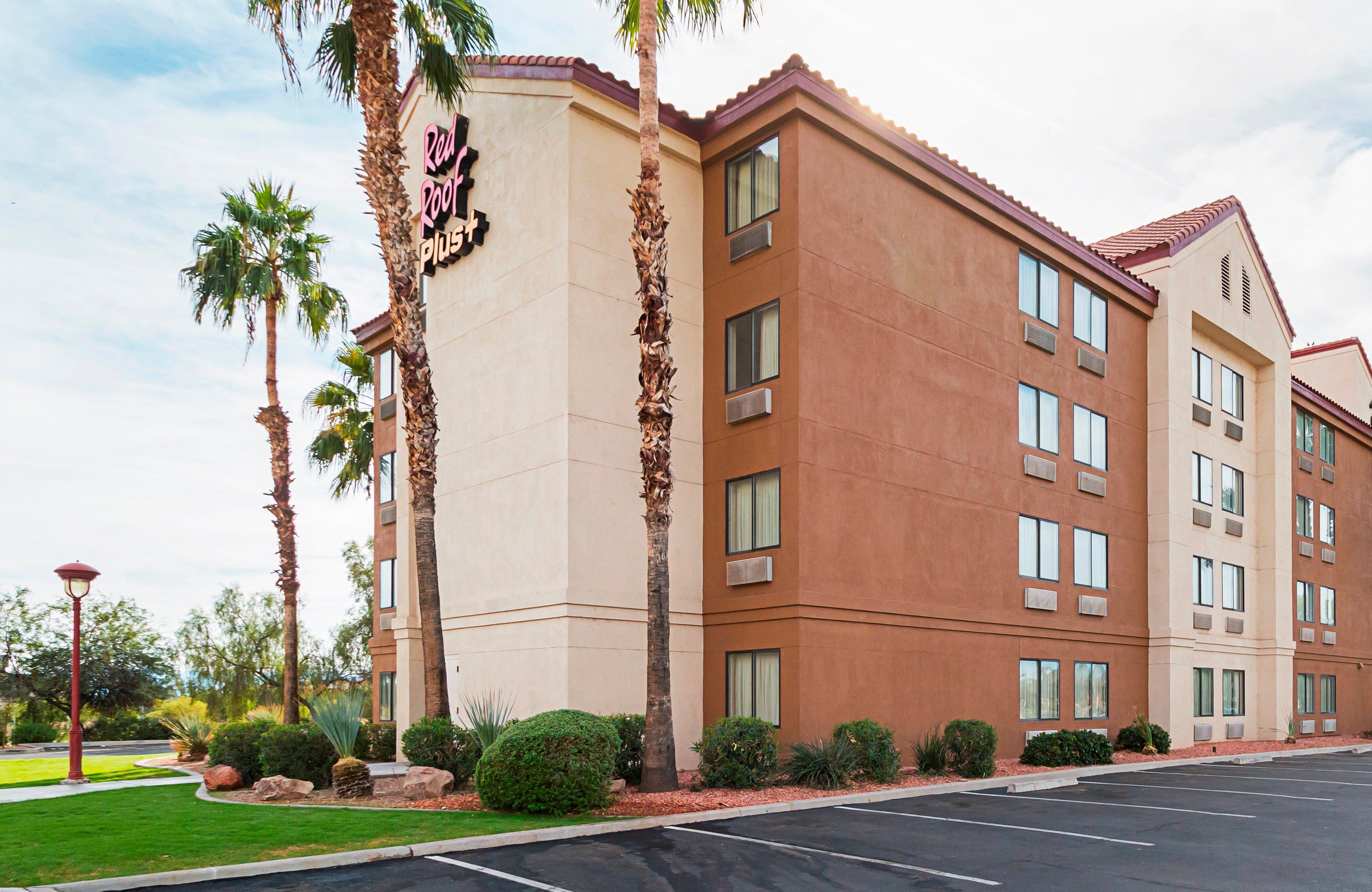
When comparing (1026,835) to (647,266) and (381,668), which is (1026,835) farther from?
(381,668)

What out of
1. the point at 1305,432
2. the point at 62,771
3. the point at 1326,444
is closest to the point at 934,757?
the point at 62,771

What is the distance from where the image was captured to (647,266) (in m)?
15.6

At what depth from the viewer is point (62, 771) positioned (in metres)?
22.5

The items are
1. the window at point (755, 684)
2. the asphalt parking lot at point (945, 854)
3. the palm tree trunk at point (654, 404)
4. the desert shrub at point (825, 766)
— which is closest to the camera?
the asphalt parking lot at point (945, 854)

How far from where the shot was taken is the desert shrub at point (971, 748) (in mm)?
18203

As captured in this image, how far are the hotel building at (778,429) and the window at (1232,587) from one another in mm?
4870

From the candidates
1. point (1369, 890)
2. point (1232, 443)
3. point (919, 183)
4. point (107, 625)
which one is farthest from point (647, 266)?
point (107, 625)

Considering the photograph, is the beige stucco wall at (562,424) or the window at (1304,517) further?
the window at (1304,517)

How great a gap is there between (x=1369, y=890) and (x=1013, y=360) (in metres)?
14.9

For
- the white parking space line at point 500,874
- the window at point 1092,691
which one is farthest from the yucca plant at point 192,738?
the window at point 1092,691

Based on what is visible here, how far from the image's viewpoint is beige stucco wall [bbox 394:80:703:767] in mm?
18094

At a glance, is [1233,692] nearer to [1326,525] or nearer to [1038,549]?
[1326,525]

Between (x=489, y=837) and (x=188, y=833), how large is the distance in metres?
3.46

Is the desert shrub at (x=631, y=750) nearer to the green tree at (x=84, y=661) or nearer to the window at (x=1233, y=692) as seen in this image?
the window at (x=1233, y=692)
